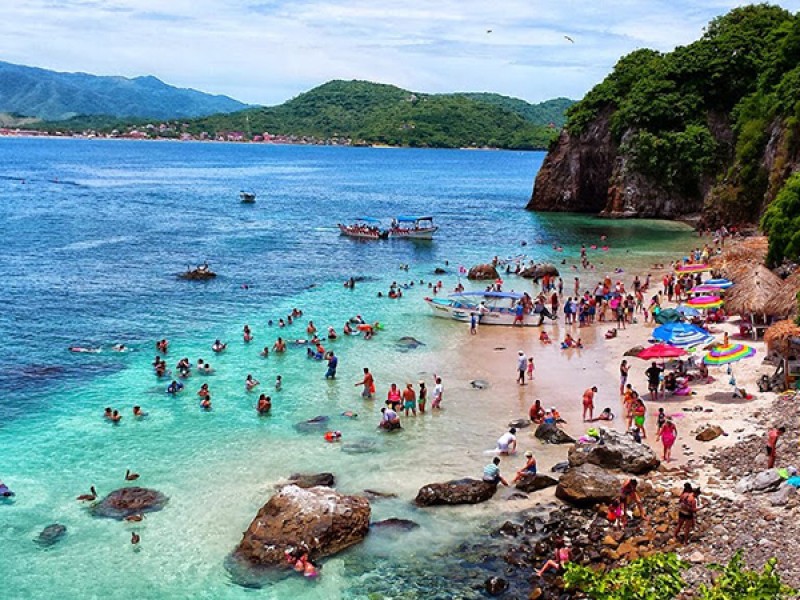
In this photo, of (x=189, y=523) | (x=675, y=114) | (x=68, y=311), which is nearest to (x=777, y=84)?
(x=675, y=114)

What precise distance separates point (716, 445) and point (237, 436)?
49.6 ft

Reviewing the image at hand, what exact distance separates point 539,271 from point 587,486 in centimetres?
3260

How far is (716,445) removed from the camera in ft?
76.2

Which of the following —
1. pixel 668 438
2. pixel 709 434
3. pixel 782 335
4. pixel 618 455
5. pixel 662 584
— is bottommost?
pixel 618 455

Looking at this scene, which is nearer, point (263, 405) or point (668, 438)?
point (668, 438)

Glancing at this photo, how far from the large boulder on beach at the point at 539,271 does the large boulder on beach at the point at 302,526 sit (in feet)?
113

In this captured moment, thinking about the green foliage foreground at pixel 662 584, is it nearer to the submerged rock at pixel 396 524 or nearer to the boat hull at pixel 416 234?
the submerged rock at pixel 396 524

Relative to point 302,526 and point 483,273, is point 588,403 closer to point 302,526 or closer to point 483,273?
point 302,526

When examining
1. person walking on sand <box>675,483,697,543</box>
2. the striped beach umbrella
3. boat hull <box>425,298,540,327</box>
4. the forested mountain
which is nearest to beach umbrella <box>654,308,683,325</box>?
the striped beach umbrella

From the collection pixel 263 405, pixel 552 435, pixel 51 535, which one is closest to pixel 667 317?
pixel 552 435

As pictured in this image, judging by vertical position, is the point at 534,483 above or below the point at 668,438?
below

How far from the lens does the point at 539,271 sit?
171 ft

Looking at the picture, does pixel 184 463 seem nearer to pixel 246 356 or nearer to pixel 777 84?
pixel 246 356

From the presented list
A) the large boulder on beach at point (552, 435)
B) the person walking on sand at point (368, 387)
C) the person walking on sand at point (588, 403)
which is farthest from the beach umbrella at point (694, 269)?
the person walking on sand at point (368, 387)
